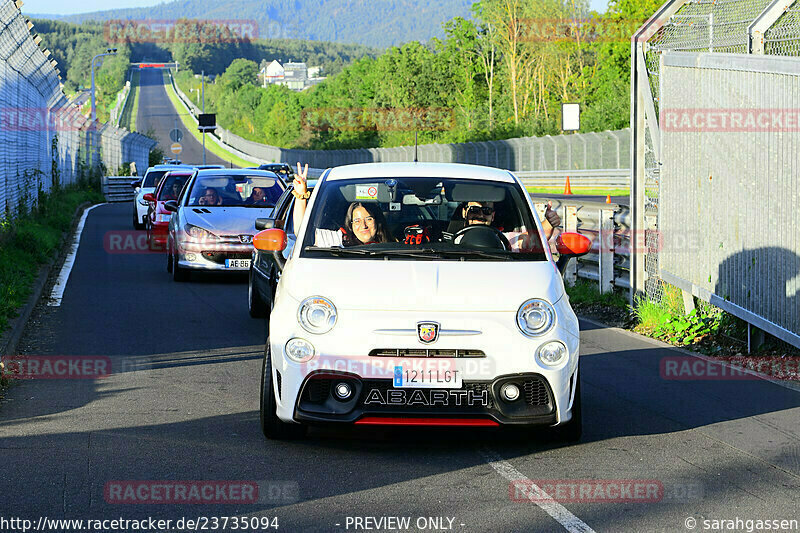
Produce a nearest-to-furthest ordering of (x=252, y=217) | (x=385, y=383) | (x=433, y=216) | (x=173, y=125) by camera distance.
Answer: (x=385, y=383) → (x=433, y=216) → (x=252, y=217) → (x=173, y=125)

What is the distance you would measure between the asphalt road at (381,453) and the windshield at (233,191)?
727 centimetres

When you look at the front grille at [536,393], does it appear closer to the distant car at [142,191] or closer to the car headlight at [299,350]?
the car headlight at [299,350]

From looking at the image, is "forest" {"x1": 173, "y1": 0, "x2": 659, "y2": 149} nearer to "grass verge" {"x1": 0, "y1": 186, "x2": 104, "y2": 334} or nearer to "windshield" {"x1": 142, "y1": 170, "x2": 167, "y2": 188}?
"windshield" {"x1": 142, "y1": 170, "x2": 167, "y2": 188}

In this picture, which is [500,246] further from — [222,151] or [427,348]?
[222,151]

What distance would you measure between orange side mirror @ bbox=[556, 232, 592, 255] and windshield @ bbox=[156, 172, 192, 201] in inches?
639

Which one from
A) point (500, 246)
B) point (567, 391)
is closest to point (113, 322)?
point (500, 246)

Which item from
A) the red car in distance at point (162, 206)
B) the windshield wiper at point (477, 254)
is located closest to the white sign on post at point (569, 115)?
the red car in distance at point (162, 206)

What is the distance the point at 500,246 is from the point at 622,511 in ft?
7.74

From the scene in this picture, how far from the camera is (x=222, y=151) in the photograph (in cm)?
12131

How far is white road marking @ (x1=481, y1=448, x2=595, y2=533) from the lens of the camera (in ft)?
16.6

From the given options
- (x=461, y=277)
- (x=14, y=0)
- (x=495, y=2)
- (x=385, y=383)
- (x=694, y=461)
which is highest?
(x=495, y=2)

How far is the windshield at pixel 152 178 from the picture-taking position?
95.3 feet

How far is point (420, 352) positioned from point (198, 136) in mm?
132162

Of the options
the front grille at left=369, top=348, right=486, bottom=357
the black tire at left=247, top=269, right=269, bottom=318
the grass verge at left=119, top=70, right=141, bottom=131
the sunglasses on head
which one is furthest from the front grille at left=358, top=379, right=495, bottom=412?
the grass verge at left=119, top=70, right=141, bottom=131
